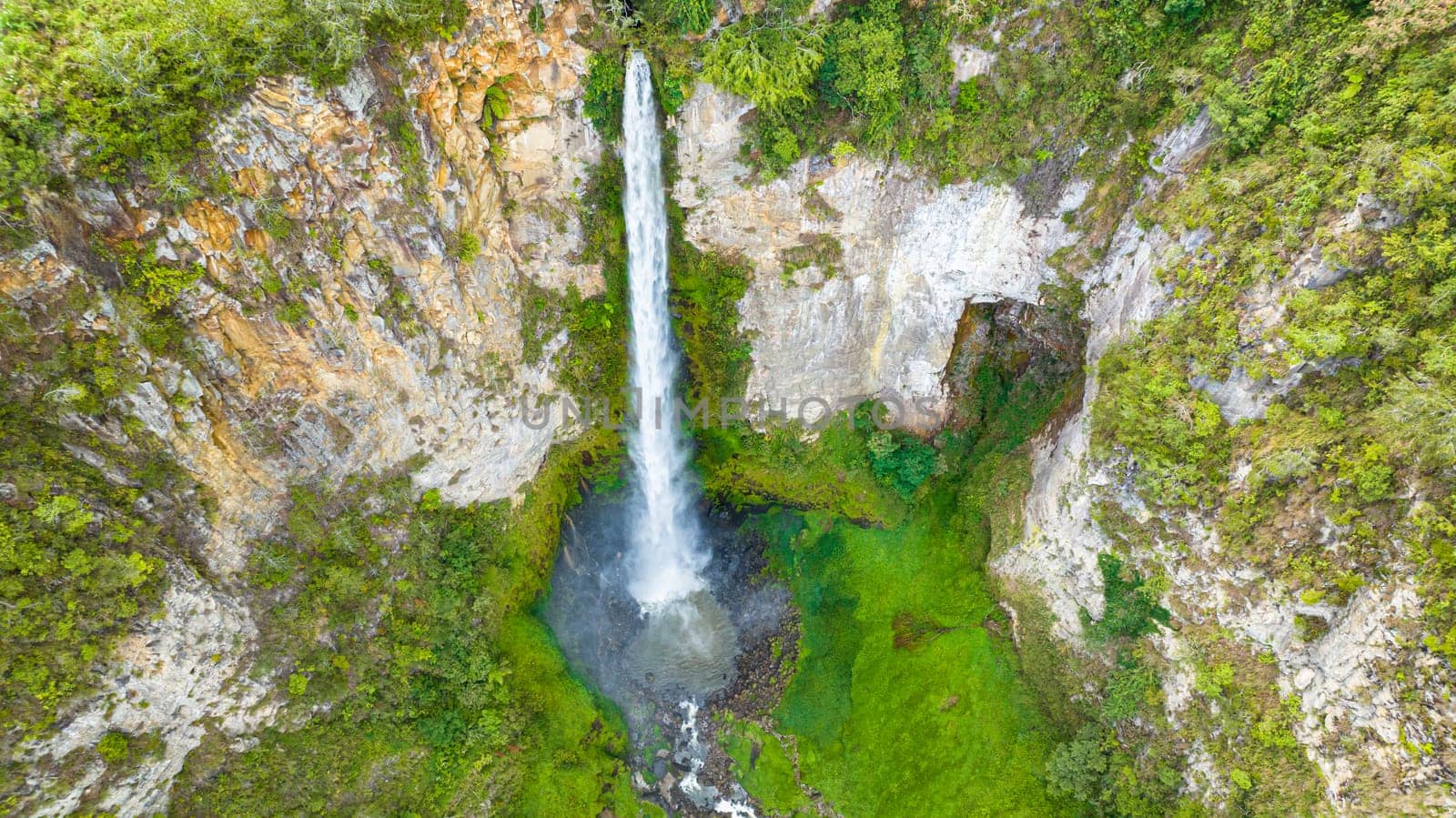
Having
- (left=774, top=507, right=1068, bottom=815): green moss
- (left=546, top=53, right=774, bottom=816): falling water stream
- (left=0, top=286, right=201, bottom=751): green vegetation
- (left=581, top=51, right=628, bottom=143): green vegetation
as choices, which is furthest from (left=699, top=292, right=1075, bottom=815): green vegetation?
(left=0, top=286, right=201, bottom=751): green vegetation

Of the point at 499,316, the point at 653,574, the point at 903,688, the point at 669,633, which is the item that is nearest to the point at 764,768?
the point at 903,688

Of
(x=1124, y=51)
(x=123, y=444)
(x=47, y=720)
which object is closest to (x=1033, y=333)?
(x=1124, y=51)

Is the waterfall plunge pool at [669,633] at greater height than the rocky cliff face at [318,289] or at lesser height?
lesser

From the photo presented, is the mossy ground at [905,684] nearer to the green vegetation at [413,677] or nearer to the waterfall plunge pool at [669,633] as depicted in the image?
the waterfall plunge pool at [669,633]

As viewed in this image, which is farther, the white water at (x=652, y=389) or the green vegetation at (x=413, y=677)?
the white water at (x=652, y=389)

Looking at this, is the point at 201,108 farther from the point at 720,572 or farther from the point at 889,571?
the point at 889,571

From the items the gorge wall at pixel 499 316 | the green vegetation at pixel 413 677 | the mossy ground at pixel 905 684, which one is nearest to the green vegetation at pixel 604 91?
the gorge wall at pixel 499 316

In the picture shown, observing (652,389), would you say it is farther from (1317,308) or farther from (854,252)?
(1317,308)

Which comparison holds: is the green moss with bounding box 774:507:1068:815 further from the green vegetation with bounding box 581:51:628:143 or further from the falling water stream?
the green vegetation with bounding box 581:51:628:143
